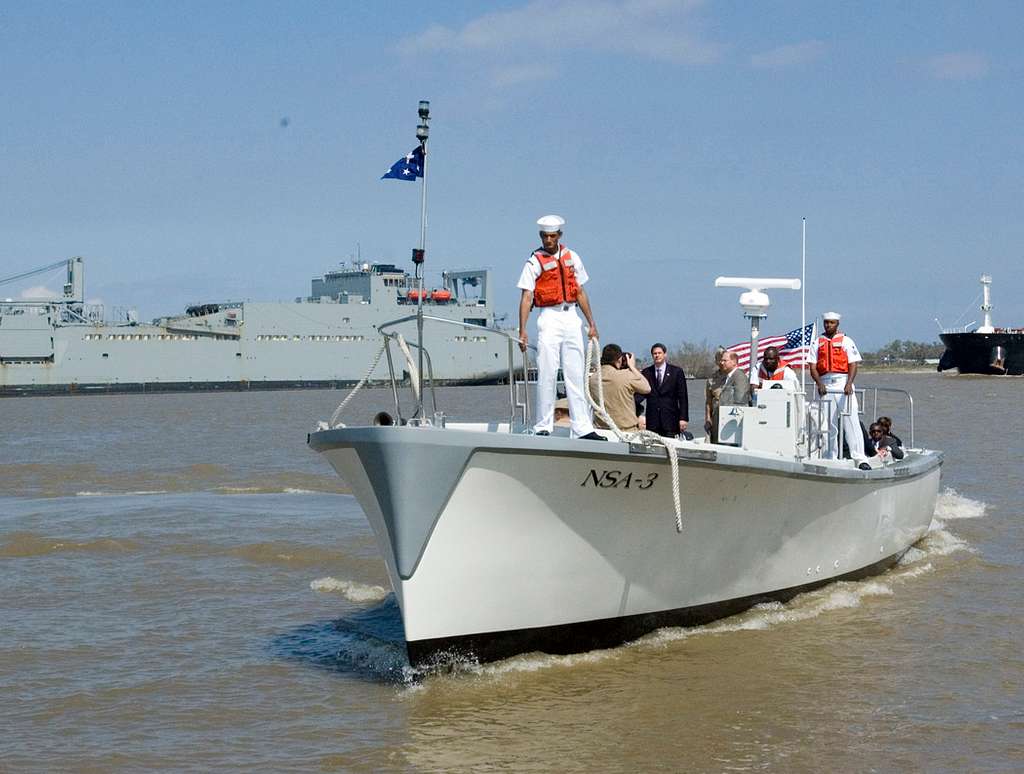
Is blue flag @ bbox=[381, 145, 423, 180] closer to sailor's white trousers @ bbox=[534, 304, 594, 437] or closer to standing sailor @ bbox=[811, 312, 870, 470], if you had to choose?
sailor's white trousers @ bbox=[534, 304, 594, 437]

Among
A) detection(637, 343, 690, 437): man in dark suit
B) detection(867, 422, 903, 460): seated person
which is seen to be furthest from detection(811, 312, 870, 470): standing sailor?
detection(637, 343, 690, 437): man in dark suit

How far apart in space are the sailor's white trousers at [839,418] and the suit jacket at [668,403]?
2022 millimetres

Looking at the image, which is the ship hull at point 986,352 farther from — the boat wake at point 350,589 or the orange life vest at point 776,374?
the boat wake at point 350,589

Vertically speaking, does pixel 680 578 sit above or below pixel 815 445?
below

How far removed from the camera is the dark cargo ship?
8456cm

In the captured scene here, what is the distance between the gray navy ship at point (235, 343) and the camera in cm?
8725

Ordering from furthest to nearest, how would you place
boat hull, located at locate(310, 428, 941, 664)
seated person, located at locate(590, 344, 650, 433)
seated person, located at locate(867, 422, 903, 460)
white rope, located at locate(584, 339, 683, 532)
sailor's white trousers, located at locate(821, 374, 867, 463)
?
seated person, located at locate(867, 422, 903, 460) → sailor's white trousers, located at locate(821, 374, 867, 463) → seated person, located at locate(590, 344, 650, 433) → white rope, located at locate(584, 339, 683, 532) → boat hull, located at locate(310, 428, 941, 664)

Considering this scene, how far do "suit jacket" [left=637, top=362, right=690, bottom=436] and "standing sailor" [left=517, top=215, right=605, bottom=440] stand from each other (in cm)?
171

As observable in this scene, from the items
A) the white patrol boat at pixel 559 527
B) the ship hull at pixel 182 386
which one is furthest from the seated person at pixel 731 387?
the ship hull at pixel 182 386

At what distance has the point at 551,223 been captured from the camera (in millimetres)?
7918

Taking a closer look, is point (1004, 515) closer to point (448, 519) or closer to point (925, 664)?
point (925, 664)

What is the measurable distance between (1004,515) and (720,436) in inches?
276

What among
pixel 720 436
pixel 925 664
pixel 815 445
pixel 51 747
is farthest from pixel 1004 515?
pixel 51 747

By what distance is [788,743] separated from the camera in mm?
6438
